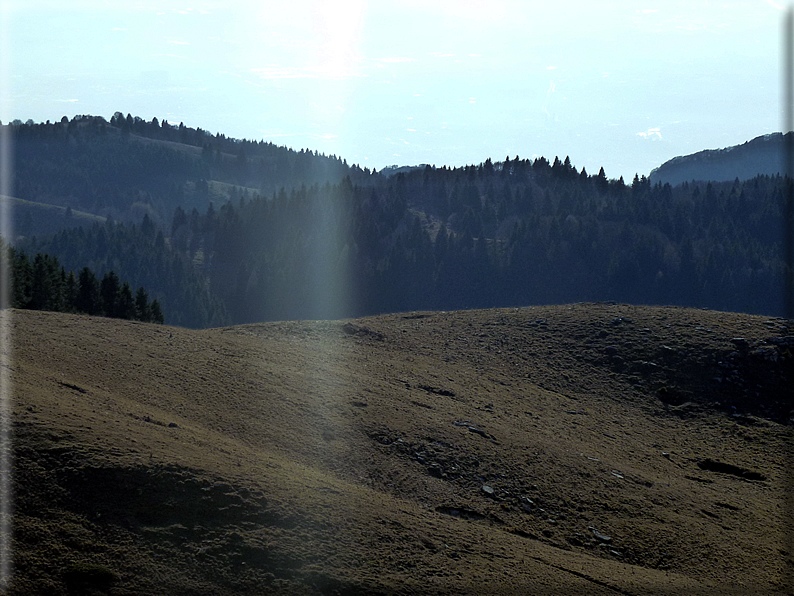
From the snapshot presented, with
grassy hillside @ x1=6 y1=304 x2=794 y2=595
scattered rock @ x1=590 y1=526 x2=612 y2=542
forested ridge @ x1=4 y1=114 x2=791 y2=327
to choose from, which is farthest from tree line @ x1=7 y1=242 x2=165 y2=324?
forested ridge @ x1=4 y1=114 x2=791 y2=327

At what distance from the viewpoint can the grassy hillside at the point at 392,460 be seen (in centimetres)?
1862

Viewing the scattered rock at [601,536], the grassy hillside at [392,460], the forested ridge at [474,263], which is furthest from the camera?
the forested ridge at [474,263]

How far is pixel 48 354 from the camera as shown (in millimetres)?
30672

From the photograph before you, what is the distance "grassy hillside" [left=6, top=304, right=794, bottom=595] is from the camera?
1862cm

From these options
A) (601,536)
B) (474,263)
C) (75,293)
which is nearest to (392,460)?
(601,536)

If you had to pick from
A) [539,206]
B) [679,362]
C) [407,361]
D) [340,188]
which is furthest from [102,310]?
[539,206]

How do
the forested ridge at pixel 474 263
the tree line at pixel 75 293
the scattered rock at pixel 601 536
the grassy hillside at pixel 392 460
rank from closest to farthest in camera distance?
the grassy hillside at pixel 392 460 → the scattered rock at pixel 601 536 → the tree line at pixel 75 293 → the forested ridge at pixel 474 263

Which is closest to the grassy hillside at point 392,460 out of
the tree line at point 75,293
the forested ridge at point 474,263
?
the tree line at point 75,293

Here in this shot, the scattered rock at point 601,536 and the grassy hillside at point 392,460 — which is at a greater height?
the grassy hillside at point 392,460

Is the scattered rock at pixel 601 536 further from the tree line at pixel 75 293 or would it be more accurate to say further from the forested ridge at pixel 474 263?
the forested ridge at pixel 474 263

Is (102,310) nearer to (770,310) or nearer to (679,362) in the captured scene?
(679,362)

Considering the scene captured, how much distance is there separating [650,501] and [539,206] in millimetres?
175195

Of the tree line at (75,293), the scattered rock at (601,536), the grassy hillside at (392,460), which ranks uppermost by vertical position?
the tree line at (75,293)

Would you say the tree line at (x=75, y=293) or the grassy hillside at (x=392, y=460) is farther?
the tree line at (x=75, y=293)
